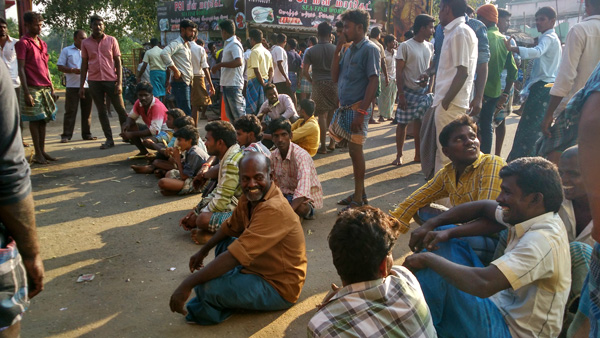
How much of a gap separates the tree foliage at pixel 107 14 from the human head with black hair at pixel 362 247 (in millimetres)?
21709

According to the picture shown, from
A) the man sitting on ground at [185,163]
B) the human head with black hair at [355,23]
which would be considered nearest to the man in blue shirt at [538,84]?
the human head with black hair at [355,23]

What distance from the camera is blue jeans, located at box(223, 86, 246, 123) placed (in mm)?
7781

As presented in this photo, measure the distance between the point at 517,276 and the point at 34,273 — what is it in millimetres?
1994

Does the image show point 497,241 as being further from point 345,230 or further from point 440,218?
point 345,230

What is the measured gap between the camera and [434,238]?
272 centimetres

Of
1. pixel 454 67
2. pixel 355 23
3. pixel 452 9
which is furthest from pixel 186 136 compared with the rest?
pixel 452 9

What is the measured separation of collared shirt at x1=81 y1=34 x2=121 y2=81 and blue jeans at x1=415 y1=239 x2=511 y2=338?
21.7 feet

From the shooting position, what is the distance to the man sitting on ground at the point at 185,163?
564cm

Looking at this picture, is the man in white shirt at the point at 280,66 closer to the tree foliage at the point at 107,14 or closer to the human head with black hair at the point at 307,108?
the human head with black hair at the point at 307,108

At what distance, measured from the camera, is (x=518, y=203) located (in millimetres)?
2297

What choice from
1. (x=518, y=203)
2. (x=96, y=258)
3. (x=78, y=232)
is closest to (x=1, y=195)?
(x=518, y=203)

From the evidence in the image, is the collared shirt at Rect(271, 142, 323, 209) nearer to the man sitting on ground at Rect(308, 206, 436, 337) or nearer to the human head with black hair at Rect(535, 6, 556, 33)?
the man sitting on ground at Rect(308, 206, 436, 337)

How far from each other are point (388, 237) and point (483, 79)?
12.4 feet

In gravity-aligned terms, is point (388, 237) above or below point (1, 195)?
below
